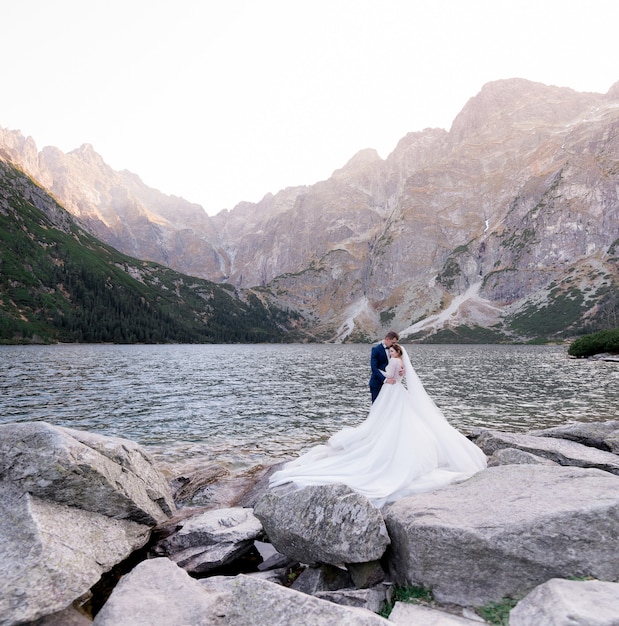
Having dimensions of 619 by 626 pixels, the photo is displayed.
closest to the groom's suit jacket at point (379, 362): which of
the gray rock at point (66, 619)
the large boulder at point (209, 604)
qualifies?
the large boulder at point (209, 604)

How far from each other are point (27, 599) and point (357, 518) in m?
6.16

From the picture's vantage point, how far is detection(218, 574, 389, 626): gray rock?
17.4 ft

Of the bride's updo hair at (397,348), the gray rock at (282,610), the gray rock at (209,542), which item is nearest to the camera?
the gray rock at (282,610)

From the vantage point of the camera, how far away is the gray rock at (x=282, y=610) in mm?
5297

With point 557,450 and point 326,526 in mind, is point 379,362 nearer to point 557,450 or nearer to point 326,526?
point 557,450

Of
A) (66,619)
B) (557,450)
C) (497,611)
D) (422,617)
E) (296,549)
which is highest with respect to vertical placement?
(557,450)

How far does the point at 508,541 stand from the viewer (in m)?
7.10

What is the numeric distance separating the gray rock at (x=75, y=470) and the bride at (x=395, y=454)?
4105mm

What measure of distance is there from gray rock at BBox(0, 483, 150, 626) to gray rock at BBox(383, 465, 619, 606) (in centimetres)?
652

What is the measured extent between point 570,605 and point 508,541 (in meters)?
1.64

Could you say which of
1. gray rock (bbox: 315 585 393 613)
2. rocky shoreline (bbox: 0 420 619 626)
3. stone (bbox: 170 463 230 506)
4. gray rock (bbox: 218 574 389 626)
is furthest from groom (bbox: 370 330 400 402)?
gray rock (bbox: 218 574 389 626)

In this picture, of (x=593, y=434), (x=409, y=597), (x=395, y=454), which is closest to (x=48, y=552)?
(x=409, y=597)

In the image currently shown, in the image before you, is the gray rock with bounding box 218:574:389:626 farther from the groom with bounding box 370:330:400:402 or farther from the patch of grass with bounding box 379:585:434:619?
the groom with bounding box 370:330:400:402

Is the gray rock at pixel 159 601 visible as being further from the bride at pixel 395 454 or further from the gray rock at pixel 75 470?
the bride at pixel 395 454
